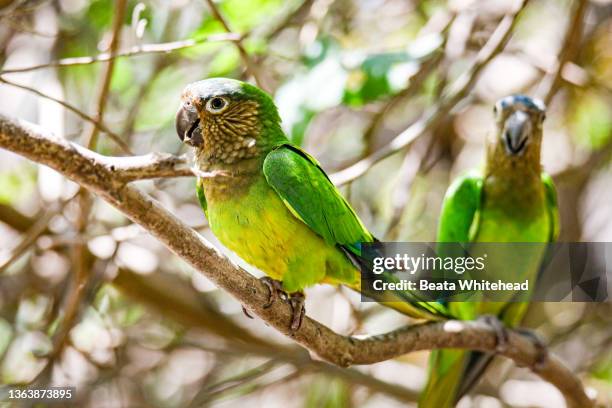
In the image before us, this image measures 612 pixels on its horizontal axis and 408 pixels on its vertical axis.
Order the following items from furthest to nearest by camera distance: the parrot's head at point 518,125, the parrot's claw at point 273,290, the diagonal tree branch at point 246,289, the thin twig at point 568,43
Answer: the thin twig at point 568,43
the parrot's head at point 518,125
the parrot's claw at point 273,290
the diagonal tree branch at point 246,289

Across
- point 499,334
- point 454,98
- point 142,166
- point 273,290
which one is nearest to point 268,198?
point 273,290

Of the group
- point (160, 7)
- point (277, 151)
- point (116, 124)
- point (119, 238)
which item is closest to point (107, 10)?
point (160, 7)

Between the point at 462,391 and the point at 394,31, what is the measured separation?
8.54 feet

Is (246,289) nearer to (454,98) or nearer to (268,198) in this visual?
(268,198)

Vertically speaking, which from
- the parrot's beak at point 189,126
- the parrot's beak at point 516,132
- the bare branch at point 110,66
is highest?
the parrot's beak at point 516,132

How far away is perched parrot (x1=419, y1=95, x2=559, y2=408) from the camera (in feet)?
11.5

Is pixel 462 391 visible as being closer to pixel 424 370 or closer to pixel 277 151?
pixel 424 370

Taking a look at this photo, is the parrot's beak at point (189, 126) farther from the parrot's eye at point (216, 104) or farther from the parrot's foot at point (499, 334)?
the parrot's foot at point (499, 334)

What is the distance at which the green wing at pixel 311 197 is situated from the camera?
2.43 m

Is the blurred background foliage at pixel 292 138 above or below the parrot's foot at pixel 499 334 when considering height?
above

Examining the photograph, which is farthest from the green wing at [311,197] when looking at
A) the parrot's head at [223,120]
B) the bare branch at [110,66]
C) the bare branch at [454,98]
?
the bare branch at [110,66]

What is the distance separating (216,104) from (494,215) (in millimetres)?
1640

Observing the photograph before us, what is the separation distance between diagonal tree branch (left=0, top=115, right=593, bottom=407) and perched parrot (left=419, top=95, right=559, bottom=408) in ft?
1.26

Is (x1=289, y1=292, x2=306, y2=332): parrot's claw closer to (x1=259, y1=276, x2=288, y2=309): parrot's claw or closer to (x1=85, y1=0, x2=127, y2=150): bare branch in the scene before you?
(x1=259, y1=276, x2=288, y2=309): parrot's claw
